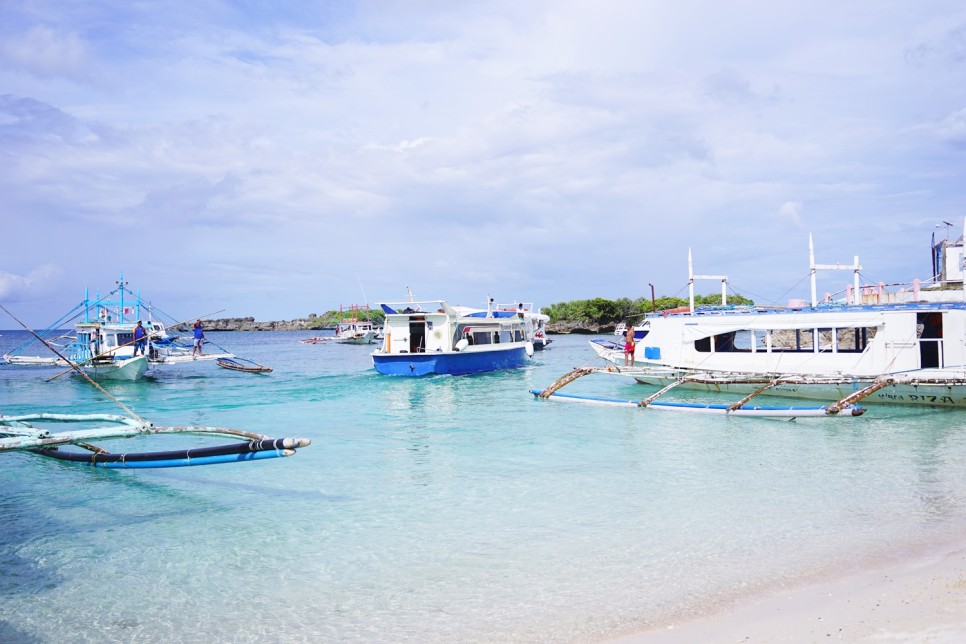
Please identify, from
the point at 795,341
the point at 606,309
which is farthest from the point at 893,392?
the point at 606,309

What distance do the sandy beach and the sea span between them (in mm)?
271

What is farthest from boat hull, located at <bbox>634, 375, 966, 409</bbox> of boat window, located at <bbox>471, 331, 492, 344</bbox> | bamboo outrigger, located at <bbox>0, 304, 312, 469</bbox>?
bamboo outrigger, located at <bbox>0, 304, 312, 469</bbox>

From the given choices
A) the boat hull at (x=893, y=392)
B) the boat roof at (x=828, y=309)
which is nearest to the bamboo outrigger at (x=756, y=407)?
the boat hull at (x=893, y=392)

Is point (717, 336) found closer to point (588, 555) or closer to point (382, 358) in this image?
point (382, 358)

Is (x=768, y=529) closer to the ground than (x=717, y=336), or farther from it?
closer to the ground

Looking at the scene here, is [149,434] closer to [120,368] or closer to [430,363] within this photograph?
[430,363]

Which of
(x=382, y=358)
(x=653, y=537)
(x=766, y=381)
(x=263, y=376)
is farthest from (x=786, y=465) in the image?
(x=263, y=376)

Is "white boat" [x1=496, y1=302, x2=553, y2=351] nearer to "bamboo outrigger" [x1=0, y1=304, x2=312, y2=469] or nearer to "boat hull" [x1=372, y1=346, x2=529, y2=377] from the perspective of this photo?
"boat hull" [x1=372, y1=346, x2=529, y2=377]

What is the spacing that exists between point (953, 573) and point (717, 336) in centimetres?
1931

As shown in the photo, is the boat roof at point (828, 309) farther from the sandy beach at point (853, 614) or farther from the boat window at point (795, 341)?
the sandy beach at point (853, 614)

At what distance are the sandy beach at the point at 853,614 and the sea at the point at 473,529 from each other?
0.27m

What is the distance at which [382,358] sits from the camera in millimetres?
33469

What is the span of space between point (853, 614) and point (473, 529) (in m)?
5.01

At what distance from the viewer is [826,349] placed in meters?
23.0
